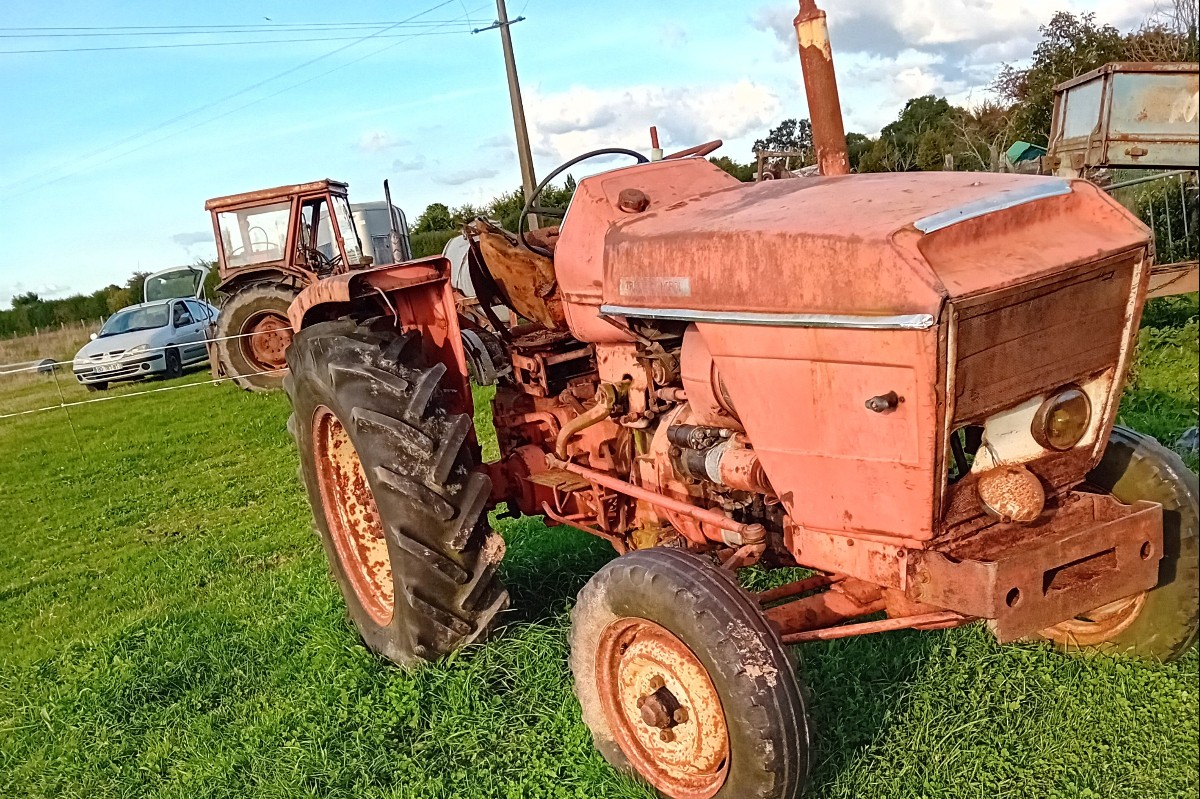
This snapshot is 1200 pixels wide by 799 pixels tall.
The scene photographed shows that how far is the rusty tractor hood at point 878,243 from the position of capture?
7.32ft

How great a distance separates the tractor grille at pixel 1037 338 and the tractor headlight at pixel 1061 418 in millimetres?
47

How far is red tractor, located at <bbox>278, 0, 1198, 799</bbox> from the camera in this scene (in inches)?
91.7

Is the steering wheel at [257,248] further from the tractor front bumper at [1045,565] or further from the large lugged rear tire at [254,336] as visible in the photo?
the tractor front bumper at [1045,565]

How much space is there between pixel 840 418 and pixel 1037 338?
532mm

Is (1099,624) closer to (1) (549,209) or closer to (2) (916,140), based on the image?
(1) (549,209)

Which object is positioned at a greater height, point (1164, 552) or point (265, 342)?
point (265, 342)

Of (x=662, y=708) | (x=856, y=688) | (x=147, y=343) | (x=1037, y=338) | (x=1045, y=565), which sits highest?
(x=1037, y=338)

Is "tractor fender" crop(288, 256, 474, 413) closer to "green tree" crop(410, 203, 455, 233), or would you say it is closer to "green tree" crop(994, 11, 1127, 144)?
"green tree" crop(994, 11, 1127, 144)

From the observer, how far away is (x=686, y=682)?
8.86ft

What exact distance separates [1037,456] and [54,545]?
6765 mm

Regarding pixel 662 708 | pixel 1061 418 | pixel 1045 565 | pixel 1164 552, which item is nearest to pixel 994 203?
pixel 1061 418

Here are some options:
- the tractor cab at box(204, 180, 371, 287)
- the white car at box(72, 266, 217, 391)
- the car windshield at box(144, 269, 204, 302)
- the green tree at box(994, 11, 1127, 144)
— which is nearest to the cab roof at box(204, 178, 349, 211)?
the tractor cab at box(204, 180, 371, 287)

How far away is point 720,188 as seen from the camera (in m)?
3.43

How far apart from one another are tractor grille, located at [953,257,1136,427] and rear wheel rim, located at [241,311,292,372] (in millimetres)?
11485
